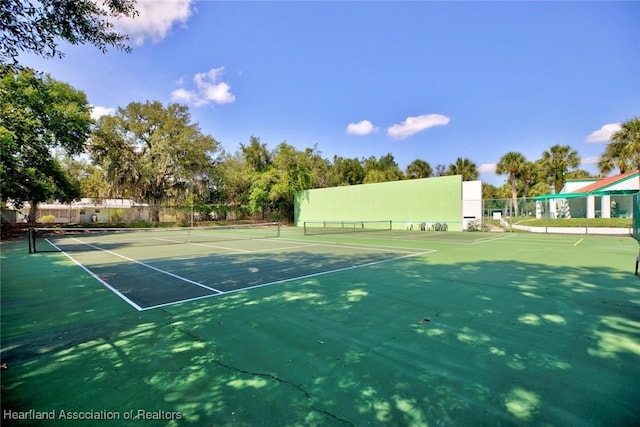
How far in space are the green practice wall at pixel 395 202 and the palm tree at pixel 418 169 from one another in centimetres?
2389

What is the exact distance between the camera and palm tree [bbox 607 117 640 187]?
21125 mm

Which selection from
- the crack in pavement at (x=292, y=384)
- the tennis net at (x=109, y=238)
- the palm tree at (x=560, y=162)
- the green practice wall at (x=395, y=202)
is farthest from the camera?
the palm tree at (x=560, y=162)

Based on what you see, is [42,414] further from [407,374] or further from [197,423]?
[407,374]

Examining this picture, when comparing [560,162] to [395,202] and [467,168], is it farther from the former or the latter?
[395,202]

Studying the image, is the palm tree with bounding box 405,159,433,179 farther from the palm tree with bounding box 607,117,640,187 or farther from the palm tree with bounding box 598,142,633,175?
the palm tree with bounding box 607,117,640,187

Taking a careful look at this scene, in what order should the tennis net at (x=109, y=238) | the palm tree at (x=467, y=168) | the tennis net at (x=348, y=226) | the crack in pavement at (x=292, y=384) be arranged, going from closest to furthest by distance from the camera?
the crack in pavement at (x=292, y=384)
the tennis net at (x=109, y=238)
the tennis net at (x=348, y=226)
the palm tree at (x=467, y=168)

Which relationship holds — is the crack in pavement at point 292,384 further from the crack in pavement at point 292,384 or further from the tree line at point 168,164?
the tree line at point 168,164

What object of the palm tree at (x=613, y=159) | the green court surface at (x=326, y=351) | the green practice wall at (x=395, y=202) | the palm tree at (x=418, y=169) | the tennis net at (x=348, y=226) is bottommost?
the green court surface at (x=326, y=351)

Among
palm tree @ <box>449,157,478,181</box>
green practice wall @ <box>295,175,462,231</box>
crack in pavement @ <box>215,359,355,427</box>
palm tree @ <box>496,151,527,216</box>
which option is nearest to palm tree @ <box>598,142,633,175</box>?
palm tree @ <box>496,151,527,216</box>

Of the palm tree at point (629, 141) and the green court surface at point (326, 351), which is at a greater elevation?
the palm tree at point (629, 141)

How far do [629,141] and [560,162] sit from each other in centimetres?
2161

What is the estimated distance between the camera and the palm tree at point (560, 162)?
40781 mm

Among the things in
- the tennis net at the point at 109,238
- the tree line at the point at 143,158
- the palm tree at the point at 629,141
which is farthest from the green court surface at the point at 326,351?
the palm tree at the point at 629,141

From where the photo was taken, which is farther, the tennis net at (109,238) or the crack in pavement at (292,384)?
the tennis net at (109,238)
